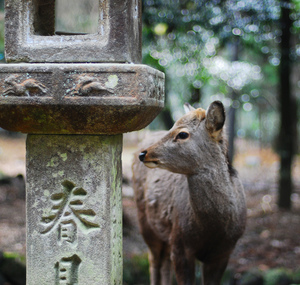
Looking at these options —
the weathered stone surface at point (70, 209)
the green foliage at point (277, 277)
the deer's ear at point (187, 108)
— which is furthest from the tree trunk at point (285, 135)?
the weathered stone surface at point (70, 209)

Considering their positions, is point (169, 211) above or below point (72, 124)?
below

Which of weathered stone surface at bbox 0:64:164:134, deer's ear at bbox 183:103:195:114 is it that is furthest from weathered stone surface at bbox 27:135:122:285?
deer's ear at bbox 183:103:195:114

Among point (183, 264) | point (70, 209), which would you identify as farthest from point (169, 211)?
point (70, 209)

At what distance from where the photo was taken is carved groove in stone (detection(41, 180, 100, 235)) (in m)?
2.32

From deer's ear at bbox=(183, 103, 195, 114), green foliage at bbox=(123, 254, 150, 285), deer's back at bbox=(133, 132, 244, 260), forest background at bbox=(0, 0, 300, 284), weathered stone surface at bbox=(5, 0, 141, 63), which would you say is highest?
forest background at bbox=(0, 0, 300, 284)

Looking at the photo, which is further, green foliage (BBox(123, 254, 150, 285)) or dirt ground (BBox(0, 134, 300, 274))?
dirt ground (BBox(0, 134, 300, 274))

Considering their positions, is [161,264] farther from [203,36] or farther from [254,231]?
[203,36]

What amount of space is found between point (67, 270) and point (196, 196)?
3.18ft

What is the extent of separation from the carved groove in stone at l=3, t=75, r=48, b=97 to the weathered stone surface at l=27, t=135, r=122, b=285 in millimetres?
315

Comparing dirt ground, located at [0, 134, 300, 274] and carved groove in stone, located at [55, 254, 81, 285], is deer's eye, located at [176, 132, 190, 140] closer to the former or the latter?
carved groove in stone, located at [55, 254, 81, 285]

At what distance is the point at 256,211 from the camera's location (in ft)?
23.6

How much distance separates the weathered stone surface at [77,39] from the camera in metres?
2.21

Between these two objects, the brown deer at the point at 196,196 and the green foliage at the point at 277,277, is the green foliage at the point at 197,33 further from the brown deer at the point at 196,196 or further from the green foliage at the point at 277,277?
the green foliage at the point at 277,277

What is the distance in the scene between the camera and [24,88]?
6.93 ft
